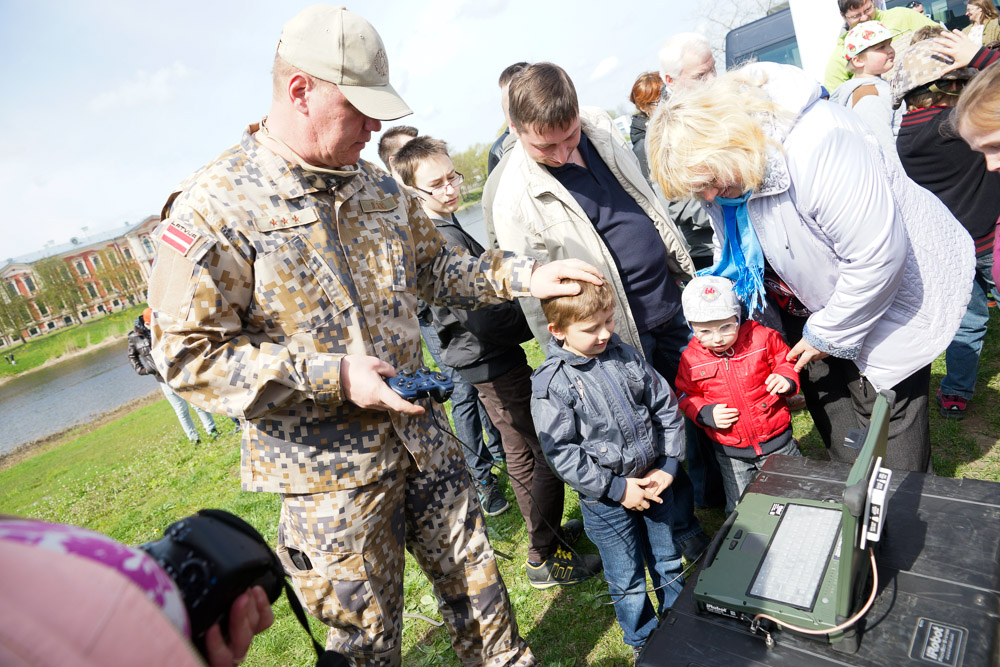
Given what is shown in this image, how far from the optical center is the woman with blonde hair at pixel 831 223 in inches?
75.4

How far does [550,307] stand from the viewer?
2.23 meters

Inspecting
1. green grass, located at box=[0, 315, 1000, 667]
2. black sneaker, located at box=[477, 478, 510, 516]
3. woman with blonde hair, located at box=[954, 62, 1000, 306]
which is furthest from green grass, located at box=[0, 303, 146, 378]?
woman with blonde hair, located at box=[954, 62, 1000, 306]

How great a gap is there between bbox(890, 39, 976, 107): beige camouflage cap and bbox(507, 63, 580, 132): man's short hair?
180 cm

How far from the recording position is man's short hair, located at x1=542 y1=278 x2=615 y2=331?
7.11 ft

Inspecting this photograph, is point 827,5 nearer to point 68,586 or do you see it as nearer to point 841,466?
point 841,466

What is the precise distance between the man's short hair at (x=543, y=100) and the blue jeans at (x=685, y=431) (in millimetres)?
1038

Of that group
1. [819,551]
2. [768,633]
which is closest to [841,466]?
[819,551]

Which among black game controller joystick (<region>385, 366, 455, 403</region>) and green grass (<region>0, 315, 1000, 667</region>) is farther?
green grass (<region>0, 315, 1000, 667</region>)

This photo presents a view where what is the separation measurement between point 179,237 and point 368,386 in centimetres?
65

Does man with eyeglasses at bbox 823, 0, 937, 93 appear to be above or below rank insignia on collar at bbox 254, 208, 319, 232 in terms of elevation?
below

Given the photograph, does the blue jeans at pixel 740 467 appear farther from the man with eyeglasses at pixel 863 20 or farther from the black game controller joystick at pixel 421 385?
the man with eyeglasses at pixel 863 20

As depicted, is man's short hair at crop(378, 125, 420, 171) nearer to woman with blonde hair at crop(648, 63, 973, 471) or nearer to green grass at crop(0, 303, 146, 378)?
woman with blonde hair at crop(648, 63, 973, 471)

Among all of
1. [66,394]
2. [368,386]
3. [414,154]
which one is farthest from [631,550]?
[66,394]

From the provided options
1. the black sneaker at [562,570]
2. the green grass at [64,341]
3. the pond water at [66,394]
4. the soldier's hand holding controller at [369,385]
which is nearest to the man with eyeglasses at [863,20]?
the black sneaker at [562,570]
